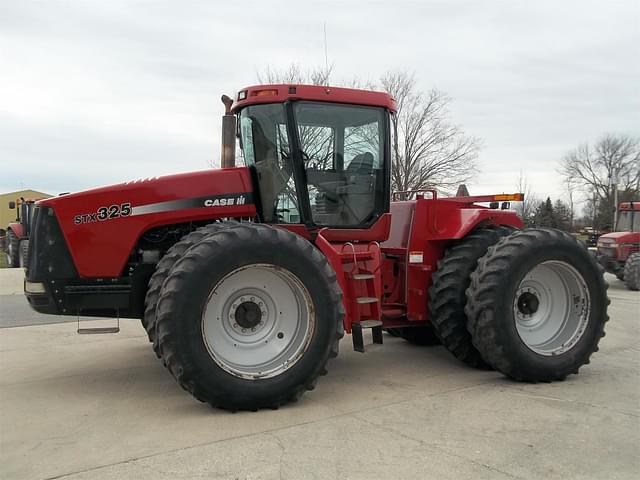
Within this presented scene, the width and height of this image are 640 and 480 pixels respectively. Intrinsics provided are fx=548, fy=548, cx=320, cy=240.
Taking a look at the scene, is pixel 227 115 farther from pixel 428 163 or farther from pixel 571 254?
pixel 428 163

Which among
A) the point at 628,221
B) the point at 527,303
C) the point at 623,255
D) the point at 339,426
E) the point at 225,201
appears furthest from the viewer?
the point at 628,221

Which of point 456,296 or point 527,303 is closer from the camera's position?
point 456,296

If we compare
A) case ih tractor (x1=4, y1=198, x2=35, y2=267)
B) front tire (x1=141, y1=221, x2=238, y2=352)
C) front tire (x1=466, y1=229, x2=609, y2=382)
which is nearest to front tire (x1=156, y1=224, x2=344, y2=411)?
front tire (x1=141, y1=221, x2=238, y2=352)

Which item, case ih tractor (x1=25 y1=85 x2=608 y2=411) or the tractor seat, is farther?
the tractor seat

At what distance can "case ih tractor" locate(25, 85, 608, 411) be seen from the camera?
4.32m

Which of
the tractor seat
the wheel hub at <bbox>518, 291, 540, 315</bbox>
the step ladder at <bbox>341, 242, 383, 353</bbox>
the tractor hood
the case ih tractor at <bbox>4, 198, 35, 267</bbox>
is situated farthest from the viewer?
the case ih tractor at <bbox>4, 198, 35, 267</bbox>

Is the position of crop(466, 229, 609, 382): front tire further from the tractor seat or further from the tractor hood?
the tractor hood

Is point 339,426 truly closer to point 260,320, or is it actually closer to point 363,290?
point 260,320

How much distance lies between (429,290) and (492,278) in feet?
2.36

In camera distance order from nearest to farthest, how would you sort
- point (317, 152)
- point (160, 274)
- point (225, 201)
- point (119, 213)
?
1. point (160, 274)
2. point (119, 213)
3. point (225, 201)
4. point (317, 152)

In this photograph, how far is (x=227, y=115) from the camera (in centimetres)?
549

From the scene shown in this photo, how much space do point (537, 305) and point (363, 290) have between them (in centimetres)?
194

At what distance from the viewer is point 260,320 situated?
466 centimetres

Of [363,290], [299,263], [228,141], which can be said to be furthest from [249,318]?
[228,141]
